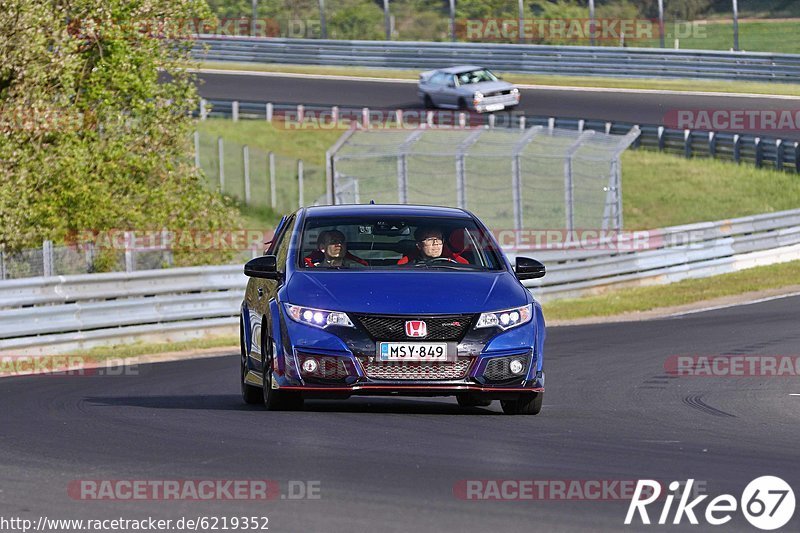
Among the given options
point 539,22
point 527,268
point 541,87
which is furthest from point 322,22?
point 527,268

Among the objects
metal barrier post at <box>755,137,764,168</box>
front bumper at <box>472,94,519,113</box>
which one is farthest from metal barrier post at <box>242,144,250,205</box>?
metal barrier post at <box>755,137,764,168</box>

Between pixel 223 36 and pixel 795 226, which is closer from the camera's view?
pixel 795 226

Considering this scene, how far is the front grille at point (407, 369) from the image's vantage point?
1009cm

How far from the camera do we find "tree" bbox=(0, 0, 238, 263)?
77.6 feet

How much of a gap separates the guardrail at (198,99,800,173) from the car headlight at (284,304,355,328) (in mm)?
31484

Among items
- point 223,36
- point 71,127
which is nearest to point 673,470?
point 71,127

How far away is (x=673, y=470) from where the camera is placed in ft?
26.0

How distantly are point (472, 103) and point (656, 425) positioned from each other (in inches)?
1524

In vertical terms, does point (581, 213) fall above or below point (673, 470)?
below

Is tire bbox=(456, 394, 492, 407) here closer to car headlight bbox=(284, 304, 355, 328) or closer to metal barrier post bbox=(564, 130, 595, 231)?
car headlight bbox=(284, 304, 355, 328)

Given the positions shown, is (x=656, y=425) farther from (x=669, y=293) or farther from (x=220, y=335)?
(x=669, y=293)

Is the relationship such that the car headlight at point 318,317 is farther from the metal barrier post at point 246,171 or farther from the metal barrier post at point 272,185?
the metal barrier post at point 246,171

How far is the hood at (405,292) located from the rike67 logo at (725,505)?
114 inches

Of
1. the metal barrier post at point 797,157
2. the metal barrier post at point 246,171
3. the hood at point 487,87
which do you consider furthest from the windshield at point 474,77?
the metal barrier post at point 246,171
